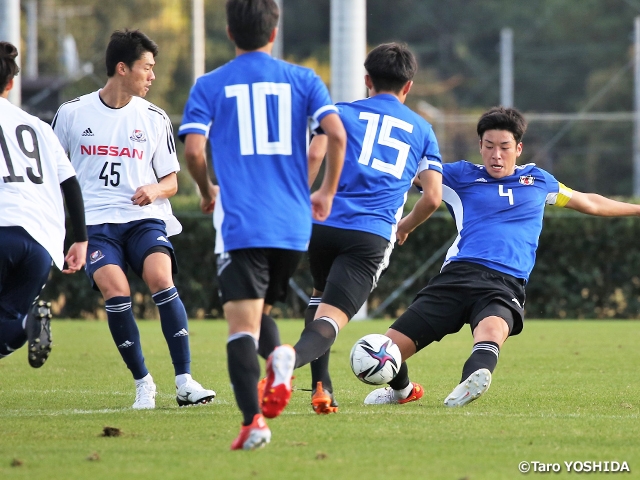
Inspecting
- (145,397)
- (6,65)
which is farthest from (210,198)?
(145,397)

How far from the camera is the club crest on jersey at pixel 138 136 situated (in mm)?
6805

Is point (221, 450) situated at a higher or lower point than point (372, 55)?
lower

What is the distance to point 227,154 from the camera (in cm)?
499

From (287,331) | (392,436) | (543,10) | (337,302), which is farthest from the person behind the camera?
(543,10)

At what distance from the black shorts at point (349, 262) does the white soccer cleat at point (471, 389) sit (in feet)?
2.68

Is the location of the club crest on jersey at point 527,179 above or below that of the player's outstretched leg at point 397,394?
above

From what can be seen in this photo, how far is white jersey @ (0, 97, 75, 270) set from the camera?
5.48m

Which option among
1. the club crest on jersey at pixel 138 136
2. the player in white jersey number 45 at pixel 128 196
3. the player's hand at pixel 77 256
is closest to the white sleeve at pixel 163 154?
the player in white jersey number 45 at pixel 128 196

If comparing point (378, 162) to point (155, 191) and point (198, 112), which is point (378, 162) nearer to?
point (198, 112)

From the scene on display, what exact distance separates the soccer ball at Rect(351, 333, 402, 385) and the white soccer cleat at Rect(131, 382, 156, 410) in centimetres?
127

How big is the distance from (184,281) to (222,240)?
35.8 feet

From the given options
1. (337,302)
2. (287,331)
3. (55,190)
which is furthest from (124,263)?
(287,331)

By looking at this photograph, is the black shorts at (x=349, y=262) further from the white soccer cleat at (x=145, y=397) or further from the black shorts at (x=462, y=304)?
the white soccer cleat at (x=145, y=397)

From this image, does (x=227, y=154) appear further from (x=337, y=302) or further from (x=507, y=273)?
(x=507, y=273)
